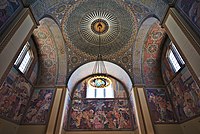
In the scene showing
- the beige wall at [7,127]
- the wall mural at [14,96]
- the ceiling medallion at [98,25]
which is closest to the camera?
the beige wall at [7,127]

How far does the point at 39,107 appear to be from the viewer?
9.68 m

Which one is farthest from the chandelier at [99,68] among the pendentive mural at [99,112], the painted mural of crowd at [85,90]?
the pendentive mural at [99,112]

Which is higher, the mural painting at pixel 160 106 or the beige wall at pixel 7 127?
the mural painting at pixel 160 106

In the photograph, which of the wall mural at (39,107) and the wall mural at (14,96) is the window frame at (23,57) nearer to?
the wall mural at (14,96)

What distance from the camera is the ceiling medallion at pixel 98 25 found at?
32.6 ft

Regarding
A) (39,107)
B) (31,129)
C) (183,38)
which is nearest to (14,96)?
(39,107)

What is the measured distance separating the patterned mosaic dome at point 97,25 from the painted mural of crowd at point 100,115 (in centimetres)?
423

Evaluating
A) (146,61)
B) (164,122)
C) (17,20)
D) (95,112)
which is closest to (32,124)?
(95,112)

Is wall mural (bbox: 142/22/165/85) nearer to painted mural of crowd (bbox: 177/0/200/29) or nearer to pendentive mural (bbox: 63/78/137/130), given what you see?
pendentive mural (bbox: 63/78/137/130)

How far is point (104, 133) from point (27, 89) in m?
6.51

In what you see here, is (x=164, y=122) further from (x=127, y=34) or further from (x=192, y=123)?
(x=127, y=34)

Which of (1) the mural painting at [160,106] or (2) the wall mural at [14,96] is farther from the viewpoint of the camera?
(1) the mural painting at [160,106]

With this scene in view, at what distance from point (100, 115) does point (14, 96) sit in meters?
6.24

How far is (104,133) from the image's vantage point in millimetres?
10070
